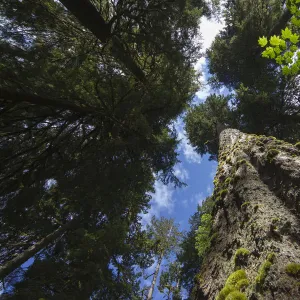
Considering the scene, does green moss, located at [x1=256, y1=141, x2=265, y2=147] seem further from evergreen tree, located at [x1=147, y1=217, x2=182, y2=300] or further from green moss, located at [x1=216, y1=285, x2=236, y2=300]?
evergreen tree, located at [x1=147, y1=217, x2=182, y2=300]

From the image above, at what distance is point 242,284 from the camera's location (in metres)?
2.25

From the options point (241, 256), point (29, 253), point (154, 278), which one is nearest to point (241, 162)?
point (241, 256)

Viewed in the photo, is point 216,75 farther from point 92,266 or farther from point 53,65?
point 92,266

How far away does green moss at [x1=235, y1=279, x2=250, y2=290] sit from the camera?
223 cm

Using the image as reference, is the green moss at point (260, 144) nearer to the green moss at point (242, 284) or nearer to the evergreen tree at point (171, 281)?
the green moss at point (242, 284)

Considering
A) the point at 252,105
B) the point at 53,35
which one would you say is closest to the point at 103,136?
the point at 53,35

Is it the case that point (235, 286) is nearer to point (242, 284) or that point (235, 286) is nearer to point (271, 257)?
point (242, 284)

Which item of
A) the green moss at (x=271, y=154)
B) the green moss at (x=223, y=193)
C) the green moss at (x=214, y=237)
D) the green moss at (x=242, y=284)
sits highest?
the green moss at (x=271, y=154)

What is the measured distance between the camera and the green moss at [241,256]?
8.49ft

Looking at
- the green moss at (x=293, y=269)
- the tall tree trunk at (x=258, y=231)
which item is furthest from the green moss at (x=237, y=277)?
the green moss at (x=293, y=269)

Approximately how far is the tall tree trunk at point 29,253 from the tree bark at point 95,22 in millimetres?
5278

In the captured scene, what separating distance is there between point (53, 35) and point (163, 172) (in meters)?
5.30

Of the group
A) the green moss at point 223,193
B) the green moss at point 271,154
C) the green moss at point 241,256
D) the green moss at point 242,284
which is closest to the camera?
the green moss at point 242,284

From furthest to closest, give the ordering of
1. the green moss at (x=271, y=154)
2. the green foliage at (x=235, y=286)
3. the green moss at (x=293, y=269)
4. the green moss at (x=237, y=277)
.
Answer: the green moss at (x=271, y=154) < the green moss at (x=237, y=277) < the green foliage at (x=235, y=286) < the green moss at (x=293, y=269)
